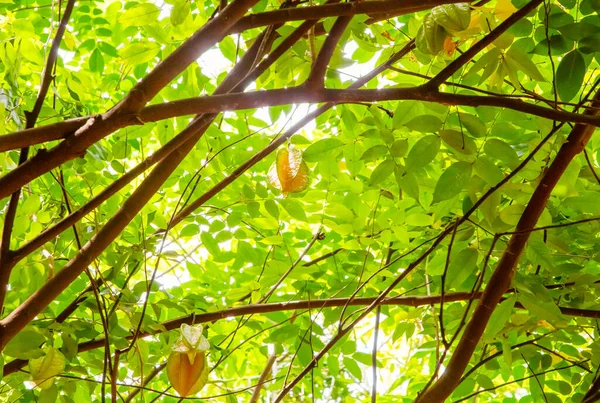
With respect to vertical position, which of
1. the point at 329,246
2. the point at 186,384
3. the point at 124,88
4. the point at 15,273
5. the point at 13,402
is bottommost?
the point at 186,384

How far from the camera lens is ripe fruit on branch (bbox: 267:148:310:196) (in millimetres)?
1250

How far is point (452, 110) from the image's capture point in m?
1.43

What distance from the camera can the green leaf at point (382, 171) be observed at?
Result: 1.22 meters

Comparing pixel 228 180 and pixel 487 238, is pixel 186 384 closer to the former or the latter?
pixel 228 180

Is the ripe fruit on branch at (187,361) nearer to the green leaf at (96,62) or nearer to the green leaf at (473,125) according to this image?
the green leaf at (473,125)

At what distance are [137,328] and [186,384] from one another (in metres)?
0.21

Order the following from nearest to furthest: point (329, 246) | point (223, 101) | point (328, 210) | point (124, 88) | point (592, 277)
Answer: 1. point (223, 101)
2. point (592, 277)
3. point (328, 210)
4. point (124, 88)
5. point (329, 246)

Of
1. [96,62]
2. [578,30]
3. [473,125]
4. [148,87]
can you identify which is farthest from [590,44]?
[96,62]

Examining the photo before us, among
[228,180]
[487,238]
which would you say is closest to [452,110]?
[487,238]

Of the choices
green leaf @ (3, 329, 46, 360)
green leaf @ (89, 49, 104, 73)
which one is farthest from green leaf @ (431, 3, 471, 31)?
green leaf @ (89, 49, 104, 73)

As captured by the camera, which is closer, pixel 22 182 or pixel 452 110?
pixel 22 182

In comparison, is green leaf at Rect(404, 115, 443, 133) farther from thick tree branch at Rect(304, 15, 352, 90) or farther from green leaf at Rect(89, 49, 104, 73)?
green leaf at Rect(89, 49, 104, 73)

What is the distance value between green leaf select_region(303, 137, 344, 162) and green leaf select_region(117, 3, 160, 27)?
0.44 meters

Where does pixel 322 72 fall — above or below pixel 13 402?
above
